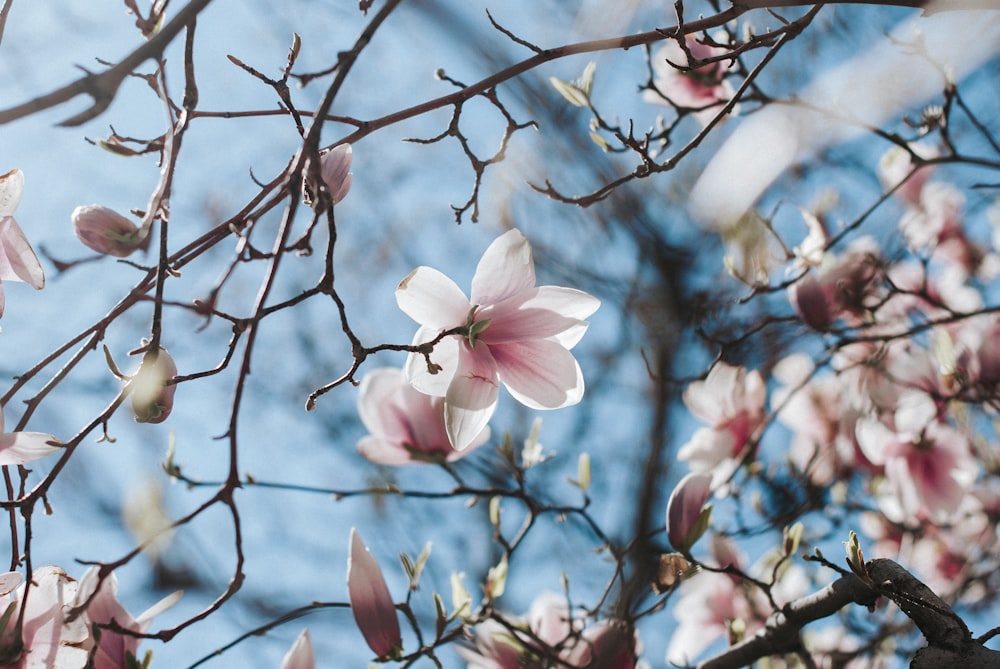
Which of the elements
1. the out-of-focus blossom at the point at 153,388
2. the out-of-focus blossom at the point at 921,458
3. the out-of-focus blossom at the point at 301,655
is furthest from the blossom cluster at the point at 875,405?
the out-of-focus blossom at the point at 153,388

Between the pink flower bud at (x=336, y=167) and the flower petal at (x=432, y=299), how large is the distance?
77mm

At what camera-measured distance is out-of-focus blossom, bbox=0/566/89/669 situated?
52 centimetres

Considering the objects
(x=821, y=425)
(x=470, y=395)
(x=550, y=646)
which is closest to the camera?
(x=470, y=395)

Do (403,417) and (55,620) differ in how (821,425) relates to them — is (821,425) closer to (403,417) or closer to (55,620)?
(403,417)

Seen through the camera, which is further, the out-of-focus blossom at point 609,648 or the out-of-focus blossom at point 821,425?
the out-of-focus blossom at point 821,425

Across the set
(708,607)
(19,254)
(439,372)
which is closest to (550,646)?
(439,372)

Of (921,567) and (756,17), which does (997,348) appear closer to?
(921,567)

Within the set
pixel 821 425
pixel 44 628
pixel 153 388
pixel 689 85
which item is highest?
pixel 689 85

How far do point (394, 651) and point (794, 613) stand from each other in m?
0.31

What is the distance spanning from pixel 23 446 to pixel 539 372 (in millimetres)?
347

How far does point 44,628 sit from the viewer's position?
1.77ft

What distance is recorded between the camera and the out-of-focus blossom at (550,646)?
67cm

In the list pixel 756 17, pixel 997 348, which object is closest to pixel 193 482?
pixel 997 348

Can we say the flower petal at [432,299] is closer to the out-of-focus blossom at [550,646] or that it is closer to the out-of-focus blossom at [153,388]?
the out-of-focus blossom at [153,388]
